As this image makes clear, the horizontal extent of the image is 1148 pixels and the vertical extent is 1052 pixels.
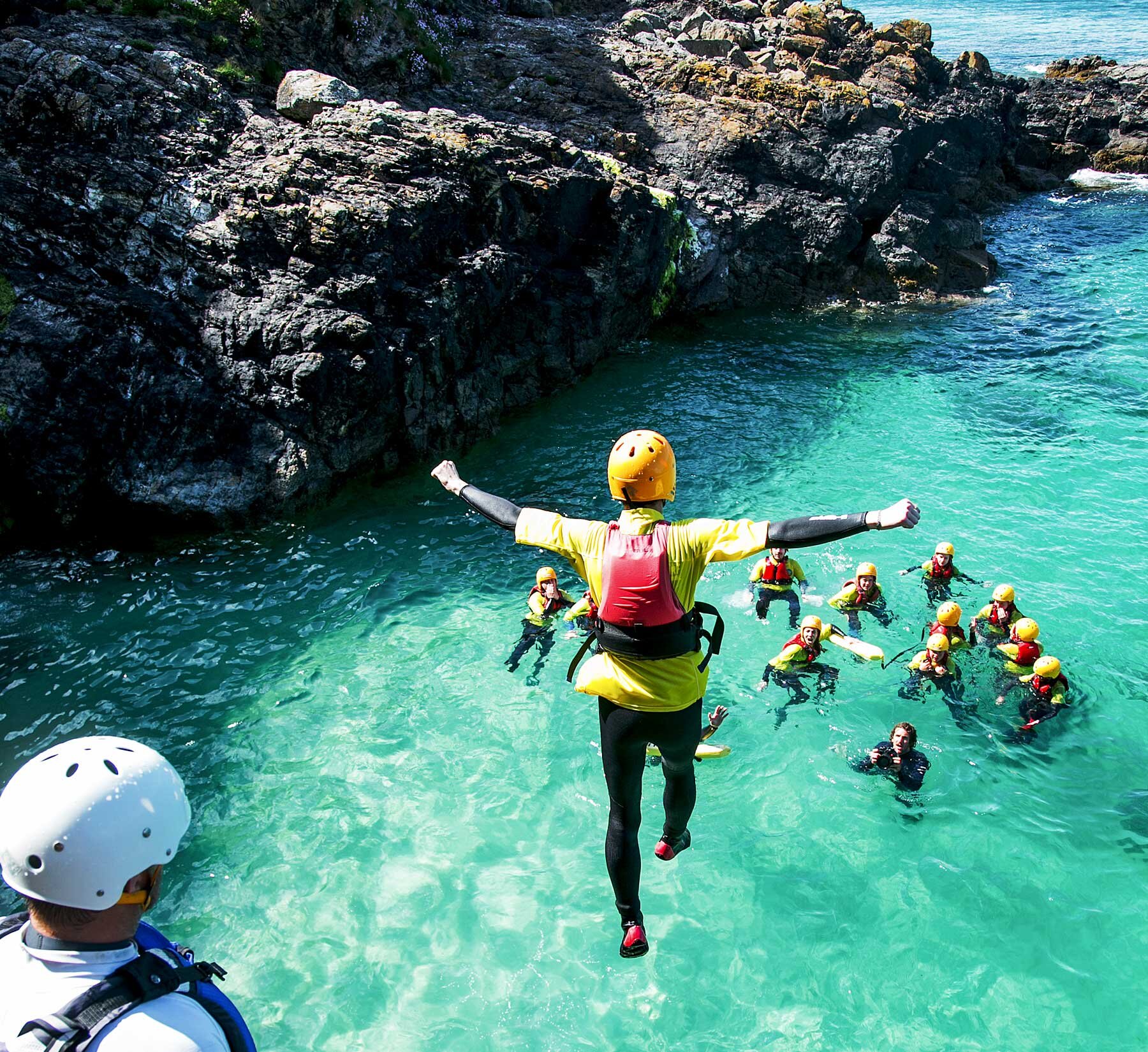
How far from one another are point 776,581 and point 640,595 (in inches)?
305

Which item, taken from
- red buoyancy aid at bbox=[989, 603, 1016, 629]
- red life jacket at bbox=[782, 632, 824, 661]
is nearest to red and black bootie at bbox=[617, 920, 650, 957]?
red life jacket at bbox=[782, 632, 824, 661]

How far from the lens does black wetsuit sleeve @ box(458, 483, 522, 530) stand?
15.1 feet

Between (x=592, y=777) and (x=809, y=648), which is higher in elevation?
(x=809, y=648)

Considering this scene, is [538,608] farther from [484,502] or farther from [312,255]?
[312,255]

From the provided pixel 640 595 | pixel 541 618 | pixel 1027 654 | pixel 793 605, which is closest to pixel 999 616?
pixel 1027 654

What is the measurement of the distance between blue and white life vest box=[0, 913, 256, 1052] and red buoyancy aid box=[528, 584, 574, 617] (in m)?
8.35

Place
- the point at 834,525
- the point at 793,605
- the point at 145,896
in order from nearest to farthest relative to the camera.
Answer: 1. the point at 145,896
2. the point at 834,525
3. the point at 793,605

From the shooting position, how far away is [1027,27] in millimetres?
55750

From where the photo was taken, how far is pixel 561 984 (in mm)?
6598

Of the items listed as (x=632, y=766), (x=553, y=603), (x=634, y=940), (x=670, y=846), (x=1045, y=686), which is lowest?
(x=1045, y=686)

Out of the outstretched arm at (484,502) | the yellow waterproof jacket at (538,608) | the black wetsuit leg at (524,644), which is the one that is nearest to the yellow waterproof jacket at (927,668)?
the yellow waterproof jacket at (538,608)

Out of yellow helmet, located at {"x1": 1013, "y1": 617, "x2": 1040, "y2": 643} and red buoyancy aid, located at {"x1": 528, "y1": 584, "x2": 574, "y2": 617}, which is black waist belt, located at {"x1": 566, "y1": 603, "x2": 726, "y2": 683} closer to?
red buoyancy aid, located at {"x1": 528, "y1": 584, "x2": 574, "y2": 617}

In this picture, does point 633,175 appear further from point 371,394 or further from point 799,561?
point 799,561

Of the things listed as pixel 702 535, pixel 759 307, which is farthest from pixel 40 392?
pixel 759 307
